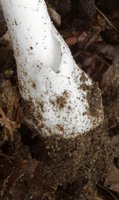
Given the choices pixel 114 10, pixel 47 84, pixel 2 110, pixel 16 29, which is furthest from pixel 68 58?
pixel 114 10

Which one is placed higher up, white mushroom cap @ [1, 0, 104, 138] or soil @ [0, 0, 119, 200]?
white mushroom cap @ [1, 0, 104, 138]

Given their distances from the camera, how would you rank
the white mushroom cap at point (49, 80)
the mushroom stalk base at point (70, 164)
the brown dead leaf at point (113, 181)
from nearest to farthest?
the white mushroom cap at point (49, 80), the mushroom stalk base at point (70, 164), the brown dead leaf at point (113, 181)

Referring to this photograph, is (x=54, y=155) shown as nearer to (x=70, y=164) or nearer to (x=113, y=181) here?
(x=70, y=164)

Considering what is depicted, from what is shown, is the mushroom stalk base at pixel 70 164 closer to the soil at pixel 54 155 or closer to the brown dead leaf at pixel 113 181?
the soil at pixel 54 155

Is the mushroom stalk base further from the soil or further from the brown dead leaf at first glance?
the brown dead leaf

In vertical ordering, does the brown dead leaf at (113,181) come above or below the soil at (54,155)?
Answer: below

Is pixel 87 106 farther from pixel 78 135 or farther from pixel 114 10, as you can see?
pixel 114 10

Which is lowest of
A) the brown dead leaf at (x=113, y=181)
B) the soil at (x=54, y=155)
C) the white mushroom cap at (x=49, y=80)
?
the brown dead leaf at (x=113, y=181)

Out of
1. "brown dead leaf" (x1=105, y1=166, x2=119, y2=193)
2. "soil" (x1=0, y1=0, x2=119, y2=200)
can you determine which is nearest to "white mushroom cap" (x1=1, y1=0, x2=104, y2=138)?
"soil" (x1=0, y1=0, x2=119, y2=200)

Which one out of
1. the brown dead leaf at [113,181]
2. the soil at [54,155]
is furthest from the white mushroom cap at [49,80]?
the brown dead leaf at [113,181]
